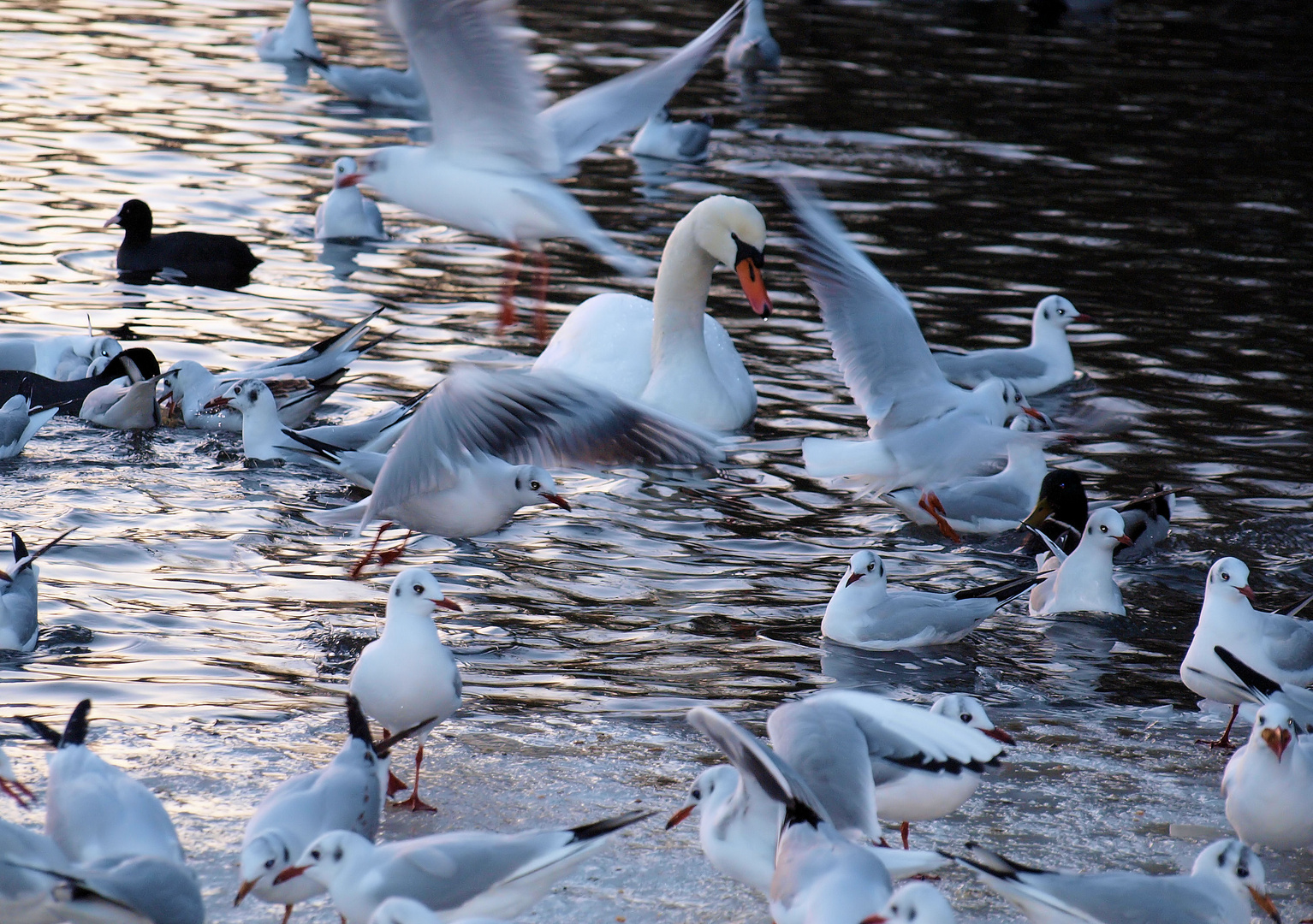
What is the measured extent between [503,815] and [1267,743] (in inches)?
81.7

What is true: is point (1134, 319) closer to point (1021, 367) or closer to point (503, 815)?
point (1021, 367)

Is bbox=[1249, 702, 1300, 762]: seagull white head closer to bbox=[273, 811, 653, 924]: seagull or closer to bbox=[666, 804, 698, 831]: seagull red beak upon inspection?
bbox=[666, 804, 698, 831]: seagull red beak

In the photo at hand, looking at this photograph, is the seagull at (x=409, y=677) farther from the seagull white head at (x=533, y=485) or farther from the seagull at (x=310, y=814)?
the seagull white head at (x=533, y=485)

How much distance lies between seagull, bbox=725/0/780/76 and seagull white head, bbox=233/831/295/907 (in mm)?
17363

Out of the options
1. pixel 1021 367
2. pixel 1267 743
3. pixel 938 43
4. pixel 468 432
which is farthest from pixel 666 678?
pixel 938 43

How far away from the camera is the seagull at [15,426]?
7.47m

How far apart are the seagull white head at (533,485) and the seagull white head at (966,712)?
2437mm

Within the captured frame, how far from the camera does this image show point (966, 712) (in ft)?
14.9

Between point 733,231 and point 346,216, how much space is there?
416cm

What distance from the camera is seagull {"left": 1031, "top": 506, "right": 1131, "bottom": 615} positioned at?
648 cm

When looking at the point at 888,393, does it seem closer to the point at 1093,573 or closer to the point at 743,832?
the point at 1093,573

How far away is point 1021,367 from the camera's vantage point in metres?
9.54

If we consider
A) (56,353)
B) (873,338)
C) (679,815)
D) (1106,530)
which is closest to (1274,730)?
→ (679,815)

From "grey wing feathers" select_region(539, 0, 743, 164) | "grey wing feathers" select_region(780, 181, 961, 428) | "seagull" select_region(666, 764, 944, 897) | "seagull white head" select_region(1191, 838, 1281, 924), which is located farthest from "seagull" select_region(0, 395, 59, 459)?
"seagull white head" select_region(1191, 838, 1281, 924)
